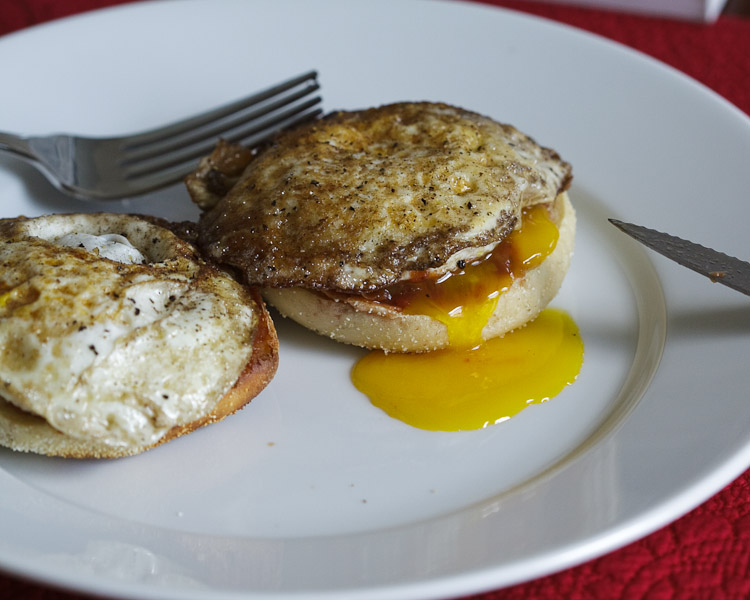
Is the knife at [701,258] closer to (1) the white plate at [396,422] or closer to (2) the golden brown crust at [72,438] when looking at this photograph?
(1) the white plate at [396,422]

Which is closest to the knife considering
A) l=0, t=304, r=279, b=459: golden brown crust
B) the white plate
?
the white plate

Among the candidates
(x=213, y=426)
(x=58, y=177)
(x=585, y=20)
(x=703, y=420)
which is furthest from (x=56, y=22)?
(x=703, y=420)

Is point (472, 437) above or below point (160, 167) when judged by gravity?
below

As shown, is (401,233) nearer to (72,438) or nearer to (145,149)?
(72,438)

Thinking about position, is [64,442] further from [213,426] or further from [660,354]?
[660,354]

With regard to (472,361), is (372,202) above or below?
above

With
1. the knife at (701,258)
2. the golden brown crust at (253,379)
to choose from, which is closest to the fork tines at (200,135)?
the golden brown crust at (253,379)

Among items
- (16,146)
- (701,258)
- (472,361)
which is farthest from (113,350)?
(701,258)
